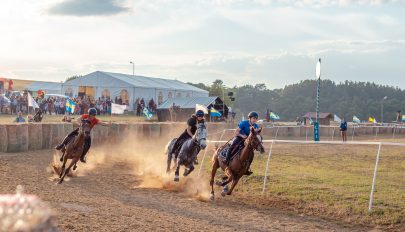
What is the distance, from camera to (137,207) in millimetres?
13539

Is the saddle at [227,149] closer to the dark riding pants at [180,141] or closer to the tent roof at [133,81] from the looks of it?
the dark riding pants at [180,141]

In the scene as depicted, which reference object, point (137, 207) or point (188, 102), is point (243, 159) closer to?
point (137, 207)

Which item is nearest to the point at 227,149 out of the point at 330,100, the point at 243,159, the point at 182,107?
the point at 243,159

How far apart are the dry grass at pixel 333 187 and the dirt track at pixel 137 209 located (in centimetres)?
82

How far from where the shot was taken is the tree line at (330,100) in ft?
486

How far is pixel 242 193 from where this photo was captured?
1709 centimetres

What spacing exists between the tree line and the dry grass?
10815 cm

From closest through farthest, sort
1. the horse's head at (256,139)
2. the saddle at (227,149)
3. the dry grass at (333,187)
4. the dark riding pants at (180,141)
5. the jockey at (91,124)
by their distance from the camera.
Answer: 1. the horse's head at (256,139)
2. the dry grass at (333,187)
3. the saddle at (227,149)
4. the jockey at (91,124)
5. the dark riding pants at (180,141)

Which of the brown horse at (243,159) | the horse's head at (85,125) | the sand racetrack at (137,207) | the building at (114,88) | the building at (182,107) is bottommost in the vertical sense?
the sand racetrack at (137,207)

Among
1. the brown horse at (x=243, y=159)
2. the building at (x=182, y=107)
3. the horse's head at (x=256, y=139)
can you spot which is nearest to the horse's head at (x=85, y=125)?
the brown horse at (x=243, y=159)

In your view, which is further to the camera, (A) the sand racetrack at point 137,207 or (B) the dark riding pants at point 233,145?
(B) the dark riding pants at point 233,145

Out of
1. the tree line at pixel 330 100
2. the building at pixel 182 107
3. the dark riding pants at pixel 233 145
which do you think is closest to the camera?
the dark riding pants at pixel 233 145

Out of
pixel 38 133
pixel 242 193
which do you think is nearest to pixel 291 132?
pixel 38 133

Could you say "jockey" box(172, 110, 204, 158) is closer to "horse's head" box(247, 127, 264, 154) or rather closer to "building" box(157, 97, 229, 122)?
"horse's head" box(247, 127, 264, 154)
